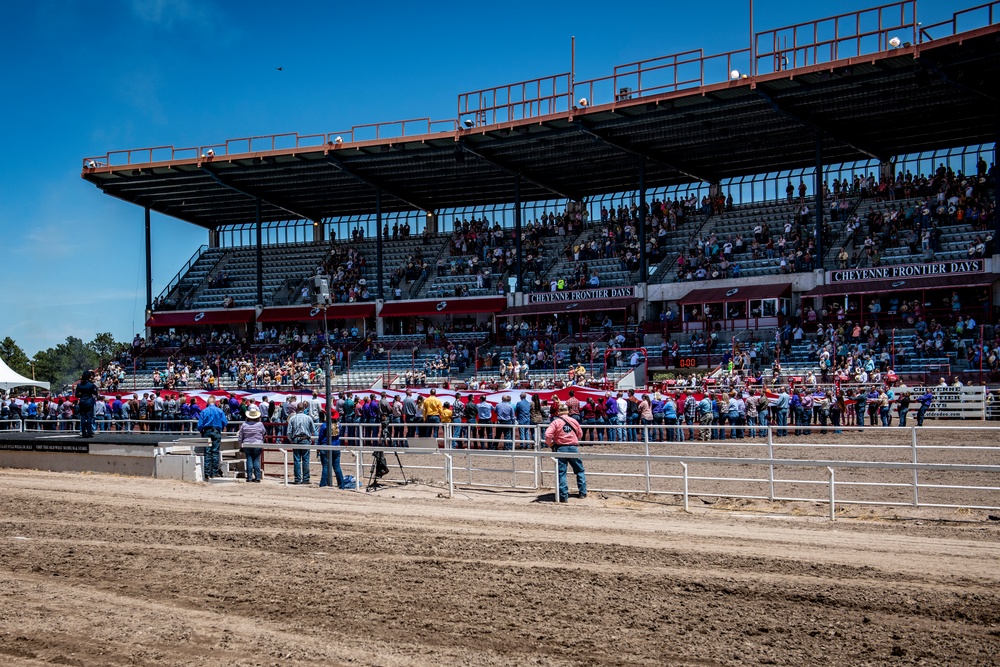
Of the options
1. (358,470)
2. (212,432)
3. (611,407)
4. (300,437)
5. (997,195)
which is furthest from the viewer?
(997,195)

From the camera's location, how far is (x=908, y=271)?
35281mm

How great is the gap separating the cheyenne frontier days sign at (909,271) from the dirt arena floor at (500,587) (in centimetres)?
2341

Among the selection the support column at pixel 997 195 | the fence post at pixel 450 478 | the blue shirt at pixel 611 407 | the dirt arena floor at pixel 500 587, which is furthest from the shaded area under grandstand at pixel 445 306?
the dirt arena floor at pixel 500 587

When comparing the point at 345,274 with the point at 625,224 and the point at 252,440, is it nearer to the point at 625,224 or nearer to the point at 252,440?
the point at 625,224

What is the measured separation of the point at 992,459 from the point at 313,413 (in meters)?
16.0

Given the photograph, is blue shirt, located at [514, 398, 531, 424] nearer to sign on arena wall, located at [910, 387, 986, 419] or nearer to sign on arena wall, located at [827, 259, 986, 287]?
sign on arena wall, located at [910, 387, 986, 419]

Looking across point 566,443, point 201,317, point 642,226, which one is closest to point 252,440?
point 566,443

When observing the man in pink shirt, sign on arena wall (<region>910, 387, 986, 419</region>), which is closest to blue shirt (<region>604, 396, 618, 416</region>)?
the man in pink shirt

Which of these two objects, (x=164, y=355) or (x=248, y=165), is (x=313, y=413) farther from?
(x=164, y=355)

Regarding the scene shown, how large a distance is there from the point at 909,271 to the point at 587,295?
13180 millimetres

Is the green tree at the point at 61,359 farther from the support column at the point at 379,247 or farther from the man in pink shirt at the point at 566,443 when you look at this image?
the man in pink shirt at the point at 566,443

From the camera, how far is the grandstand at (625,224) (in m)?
34.7

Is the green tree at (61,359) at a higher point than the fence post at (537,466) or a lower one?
higher

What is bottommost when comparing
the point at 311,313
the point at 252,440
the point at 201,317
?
the point at 252,440
